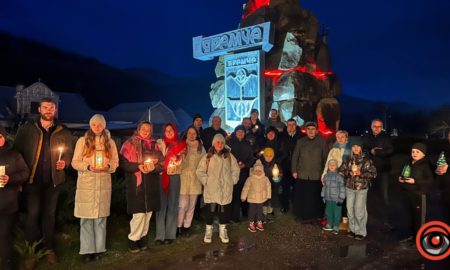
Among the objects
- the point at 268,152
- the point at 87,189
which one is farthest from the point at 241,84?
the point at 87,189

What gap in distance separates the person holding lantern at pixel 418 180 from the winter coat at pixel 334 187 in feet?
3.45

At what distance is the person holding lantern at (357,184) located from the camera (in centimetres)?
633

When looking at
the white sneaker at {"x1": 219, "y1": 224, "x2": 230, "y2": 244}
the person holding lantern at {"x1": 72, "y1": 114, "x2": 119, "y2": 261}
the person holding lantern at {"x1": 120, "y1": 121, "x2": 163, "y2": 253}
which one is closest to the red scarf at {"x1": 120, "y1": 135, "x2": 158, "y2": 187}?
the person holding lantern at {"x1": 120, "y1": 121, "x2": 163, "y2": 253}

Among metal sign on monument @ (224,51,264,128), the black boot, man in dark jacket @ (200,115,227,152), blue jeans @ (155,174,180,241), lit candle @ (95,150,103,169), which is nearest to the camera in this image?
lit candle @ (95,150,103,169)

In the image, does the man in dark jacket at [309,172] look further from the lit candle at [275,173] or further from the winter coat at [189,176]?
the winter coat at [189,176]

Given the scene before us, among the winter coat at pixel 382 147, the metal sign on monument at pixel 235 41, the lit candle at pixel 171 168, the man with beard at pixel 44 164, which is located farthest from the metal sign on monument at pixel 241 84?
the man with beard at pixel 44 164

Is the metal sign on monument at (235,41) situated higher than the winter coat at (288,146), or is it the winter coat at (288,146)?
the metal sign on monument at (235,41)

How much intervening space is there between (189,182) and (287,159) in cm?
295

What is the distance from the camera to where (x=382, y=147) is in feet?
23.6

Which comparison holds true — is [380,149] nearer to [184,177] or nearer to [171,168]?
[184,177]

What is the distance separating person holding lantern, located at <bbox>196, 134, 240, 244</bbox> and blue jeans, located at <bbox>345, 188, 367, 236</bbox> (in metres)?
2.29

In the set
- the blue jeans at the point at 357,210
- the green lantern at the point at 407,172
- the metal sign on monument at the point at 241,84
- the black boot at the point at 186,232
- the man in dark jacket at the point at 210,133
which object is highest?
the metal sign on monument at the point at 241,84

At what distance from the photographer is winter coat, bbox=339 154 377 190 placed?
632 centimetres

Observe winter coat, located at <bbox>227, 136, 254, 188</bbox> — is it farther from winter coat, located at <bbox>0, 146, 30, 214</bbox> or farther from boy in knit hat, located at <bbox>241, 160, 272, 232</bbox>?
winter coat, located at <bbox>0, 146, 30, 214</bbox>
